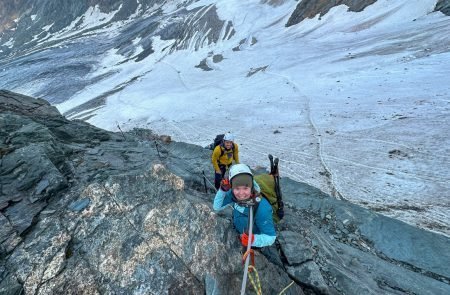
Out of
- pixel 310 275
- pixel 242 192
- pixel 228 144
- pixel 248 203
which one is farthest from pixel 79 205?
pixel 310 275

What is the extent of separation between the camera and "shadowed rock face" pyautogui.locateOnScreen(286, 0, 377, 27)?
4472 centimetres

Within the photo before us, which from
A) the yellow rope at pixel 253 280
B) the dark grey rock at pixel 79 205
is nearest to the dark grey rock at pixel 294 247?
the yellow rope at pixel 253 280

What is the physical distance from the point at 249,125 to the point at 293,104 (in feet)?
12.3

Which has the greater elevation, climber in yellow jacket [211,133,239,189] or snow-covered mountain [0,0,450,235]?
climber in yellow jacket [211,133,239,189]

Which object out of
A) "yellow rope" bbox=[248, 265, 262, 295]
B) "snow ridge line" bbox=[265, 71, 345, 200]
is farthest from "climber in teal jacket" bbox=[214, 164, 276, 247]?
"snow ridge line" bbox=[265, 71, 345, 200]

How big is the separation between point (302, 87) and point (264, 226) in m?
23.1

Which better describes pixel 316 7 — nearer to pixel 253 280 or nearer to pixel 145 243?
pixel 145 243

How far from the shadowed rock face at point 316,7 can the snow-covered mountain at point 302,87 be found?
0.20m

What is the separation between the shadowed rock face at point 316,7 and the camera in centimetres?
4472

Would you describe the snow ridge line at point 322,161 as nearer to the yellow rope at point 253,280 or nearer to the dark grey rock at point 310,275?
the dark grey rock at point 310,275

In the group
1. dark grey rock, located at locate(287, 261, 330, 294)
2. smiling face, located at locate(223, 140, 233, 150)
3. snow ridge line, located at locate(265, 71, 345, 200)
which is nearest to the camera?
dark grey rock, located at locate(287, 261, 330, 294)

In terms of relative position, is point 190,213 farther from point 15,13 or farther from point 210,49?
point 15,13

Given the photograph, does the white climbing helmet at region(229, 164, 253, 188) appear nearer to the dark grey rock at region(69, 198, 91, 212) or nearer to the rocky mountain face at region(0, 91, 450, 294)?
the rocky mountain face at region(0, 91, 450, 294)

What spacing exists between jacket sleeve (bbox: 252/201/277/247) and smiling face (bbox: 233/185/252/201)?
27 centimetres
